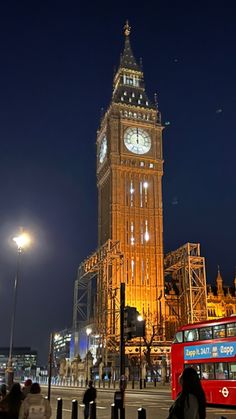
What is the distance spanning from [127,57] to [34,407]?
108 meters

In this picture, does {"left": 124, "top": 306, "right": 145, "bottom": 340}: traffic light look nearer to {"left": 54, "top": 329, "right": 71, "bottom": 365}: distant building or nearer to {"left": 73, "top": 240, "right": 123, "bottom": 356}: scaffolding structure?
{"left": 73, "top": 240, "right": 123, "bottom": 356}: scaffolding structure

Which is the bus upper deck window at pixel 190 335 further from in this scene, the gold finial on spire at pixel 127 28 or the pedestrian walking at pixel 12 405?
the gold finial on spire at pixel 127 28

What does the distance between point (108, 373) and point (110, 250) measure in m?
24.5

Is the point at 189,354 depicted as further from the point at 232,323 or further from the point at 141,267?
the point at 141,267

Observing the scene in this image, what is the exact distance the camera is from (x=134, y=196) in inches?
3465

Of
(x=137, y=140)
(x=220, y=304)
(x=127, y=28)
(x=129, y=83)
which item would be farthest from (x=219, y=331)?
(x=127, y=28)

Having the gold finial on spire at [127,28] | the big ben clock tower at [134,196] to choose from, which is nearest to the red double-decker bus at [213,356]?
the big ben clock tower at [134,196]

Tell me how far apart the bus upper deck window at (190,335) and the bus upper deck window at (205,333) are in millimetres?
406

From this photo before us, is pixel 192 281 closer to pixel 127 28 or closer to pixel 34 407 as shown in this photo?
pixel 127 28

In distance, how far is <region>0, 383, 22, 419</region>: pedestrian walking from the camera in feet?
29.7

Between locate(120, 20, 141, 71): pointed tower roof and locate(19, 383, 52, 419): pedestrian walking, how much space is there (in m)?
104

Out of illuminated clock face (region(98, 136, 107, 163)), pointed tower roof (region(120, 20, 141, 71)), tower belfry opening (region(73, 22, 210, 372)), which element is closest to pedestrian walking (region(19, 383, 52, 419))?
tower belfry opening (region(73, 22, 210, 372))

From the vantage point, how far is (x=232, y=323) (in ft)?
68.4

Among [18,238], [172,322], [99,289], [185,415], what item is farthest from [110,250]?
[185,415]
